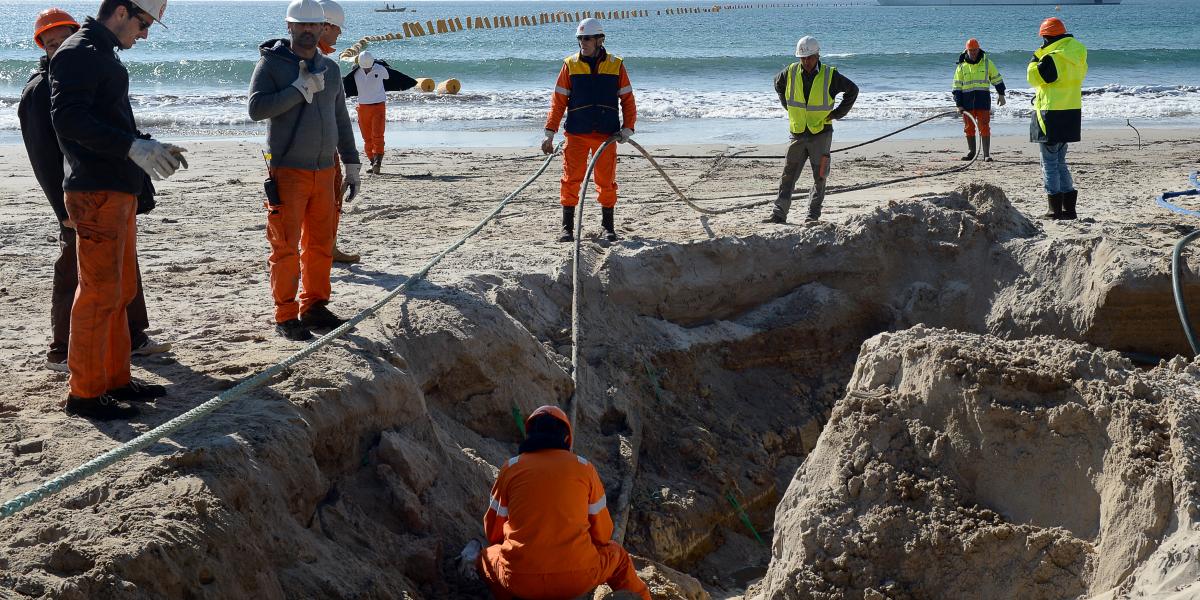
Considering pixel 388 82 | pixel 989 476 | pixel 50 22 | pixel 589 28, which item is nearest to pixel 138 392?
pixel 50 22

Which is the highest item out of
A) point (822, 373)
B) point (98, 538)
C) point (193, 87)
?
point (193, 87)

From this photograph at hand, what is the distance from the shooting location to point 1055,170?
972 cm

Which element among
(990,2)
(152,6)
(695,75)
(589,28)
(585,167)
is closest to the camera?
(152,6)

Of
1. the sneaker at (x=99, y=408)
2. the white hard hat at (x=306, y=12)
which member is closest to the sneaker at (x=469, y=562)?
the sneaker at (x=99, y=408)

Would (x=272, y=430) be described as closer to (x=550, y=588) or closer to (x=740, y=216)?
(x=550, y=588)

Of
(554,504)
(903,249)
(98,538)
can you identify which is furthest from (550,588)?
(903,249)

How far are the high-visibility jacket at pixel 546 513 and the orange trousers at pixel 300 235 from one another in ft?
7.22

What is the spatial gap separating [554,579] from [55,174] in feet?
10.1

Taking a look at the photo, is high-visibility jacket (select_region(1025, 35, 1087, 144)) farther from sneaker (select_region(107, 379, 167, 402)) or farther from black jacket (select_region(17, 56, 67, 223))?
black jacket (select_region(17, 56, 67, 223))

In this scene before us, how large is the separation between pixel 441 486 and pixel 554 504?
1.11 m

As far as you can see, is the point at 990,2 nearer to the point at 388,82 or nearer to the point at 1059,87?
the point at 388,82

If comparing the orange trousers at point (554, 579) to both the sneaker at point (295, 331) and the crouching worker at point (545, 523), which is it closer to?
the crouching worker at point (545, 523)

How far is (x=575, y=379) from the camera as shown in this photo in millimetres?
6797

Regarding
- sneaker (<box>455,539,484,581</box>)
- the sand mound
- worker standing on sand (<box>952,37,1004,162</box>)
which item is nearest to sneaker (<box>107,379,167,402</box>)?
sneaker (<box>455,539,484,581</box>)
